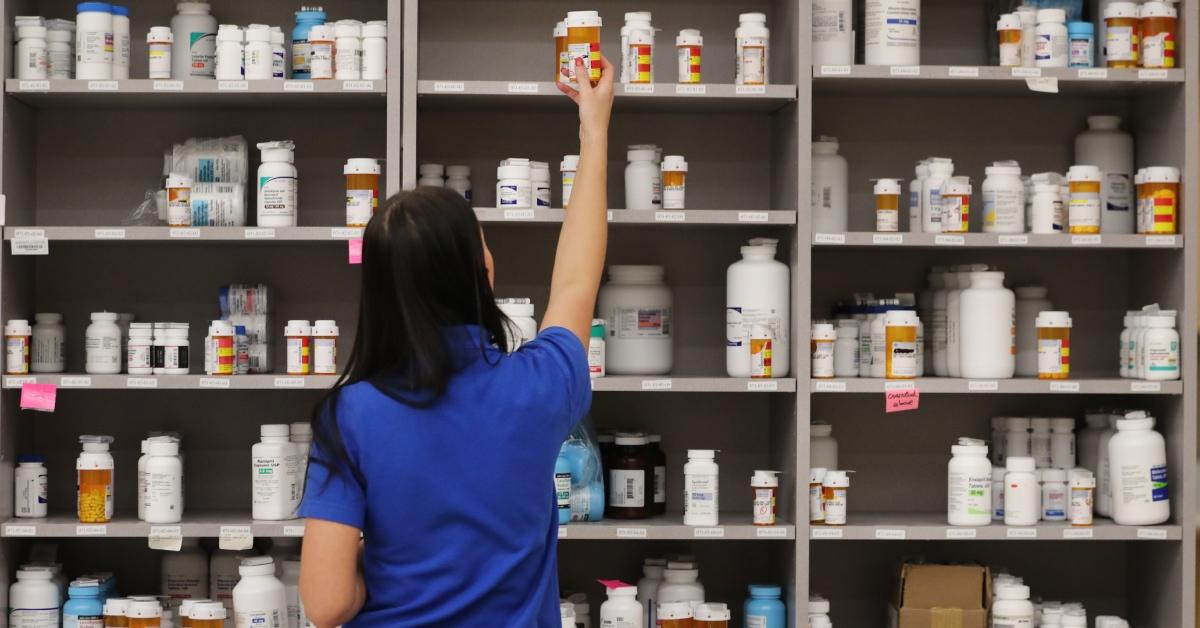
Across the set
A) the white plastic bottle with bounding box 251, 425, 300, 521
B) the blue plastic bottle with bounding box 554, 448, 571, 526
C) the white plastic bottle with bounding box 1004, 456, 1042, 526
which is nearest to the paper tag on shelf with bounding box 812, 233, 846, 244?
the white plastic bottle with bounding box 1004, 456, 1042, 526

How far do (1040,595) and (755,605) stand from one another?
0.99 metres

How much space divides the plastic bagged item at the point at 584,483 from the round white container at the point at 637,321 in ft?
0.78

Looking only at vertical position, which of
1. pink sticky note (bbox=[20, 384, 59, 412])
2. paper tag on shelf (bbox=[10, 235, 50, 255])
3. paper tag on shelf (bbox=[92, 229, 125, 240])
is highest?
paper tag on shelf (bbox=[92, 229, 125, 240])

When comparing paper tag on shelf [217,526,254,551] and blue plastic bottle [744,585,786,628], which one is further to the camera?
blue plastic bottle [744,585,786,628]

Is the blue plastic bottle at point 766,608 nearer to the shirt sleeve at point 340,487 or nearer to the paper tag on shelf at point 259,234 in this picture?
the paper tag on shelf at point 259,234

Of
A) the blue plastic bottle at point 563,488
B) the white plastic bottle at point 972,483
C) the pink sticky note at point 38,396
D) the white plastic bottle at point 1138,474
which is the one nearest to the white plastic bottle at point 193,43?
the pink sticky note at point 38,396

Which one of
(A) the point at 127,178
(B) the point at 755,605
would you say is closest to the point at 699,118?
(B) the point at 755,605

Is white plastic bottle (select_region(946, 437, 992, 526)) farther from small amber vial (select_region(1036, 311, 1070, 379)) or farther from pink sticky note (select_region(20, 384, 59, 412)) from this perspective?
pink sticky note (select_region(20, 384, 59, 412))

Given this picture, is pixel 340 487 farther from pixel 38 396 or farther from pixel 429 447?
pixel 38 396

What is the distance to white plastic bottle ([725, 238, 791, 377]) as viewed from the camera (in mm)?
3334

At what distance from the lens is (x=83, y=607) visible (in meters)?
3.26

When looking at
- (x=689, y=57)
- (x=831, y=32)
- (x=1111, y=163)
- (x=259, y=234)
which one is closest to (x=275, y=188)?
(x=259, y=234)

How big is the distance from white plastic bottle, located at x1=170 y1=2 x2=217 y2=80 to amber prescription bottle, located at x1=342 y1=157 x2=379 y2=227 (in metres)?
0.53

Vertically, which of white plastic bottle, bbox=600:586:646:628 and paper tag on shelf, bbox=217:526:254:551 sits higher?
paper tag on shelf, bbox=217:526:254:551
